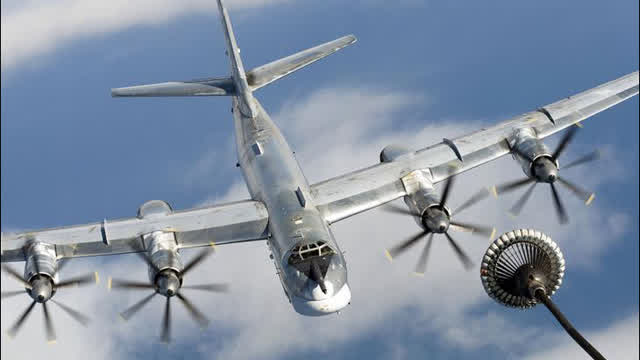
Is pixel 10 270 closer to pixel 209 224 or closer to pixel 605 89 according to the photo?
pixel 209 224

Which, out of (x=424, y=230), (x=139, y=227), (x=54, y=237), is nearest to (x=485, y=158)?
(x=424, y=230)

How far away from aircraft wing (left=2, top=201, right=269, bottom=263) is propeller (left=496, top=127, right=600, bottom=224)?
1527 cm

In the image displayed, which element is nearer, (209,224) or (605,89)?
(209,224)

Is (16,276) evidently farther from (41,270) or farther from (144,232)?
(144,232)

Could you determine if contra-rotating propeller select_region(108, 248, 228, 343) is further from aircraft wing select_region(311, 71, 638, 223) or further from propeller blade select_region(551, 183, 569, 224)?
propeller blade select_region(551, 183, 569, 224)

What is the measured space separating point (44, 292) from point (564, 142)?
105ft

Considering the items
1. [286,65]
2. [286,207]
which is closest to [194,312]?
[286,207]

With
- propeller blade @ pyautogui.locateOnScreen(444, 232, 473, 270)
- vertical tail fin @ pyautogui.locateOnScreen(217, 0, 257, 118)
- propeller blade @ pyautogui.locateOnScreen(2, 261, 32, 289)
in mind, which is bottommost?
propeller blade @ pyautogui.locateOnScreen(444, 232, 473, 270)

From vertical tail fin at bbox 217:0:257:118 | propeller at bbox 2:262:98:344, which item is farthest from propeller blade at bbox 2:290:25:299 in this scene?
vertical tail fin at bbox 217:0:257:118

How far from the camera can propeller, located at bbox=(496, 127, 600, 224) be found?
5659cm

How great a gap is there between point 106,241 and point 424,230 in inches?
751

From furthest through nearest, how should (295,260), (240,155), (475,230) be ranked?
(240,155) → (475,230) → (295,260)

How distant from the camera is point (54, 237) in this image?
55656 millimetres

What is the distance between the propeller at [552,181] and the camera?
56594 mm
